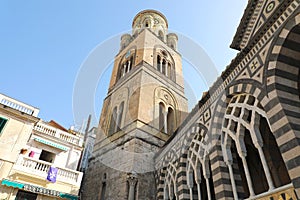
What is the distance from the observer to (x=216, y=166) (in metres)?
6.25

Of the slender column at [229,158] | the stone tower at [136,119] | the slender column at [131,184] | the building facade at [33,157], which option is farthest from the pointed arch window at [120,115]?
the slender column at [229,158]

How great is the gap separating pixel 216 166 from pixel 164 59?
15.1 metres

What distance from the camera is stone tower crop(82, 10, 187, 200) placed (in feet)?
35.3

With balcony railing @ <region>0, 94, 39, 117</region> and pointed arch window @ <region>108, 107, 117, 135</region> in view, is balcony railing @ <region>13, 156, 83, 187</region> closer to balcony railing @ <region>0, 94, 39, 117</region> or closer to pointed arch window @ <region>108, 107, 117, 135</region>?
balcony railing @ <region>0, 94, 39, 117</region>

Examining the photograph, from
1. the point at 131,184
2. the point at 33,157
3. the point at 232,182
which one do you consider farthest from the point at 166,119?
the point at 232,182

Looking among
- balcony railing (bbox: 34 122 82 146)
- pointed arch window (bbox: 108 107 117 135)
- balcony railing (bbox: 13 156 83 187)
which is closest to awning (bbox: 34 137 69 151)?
balcony railing (bbox: 34 122 82 146)

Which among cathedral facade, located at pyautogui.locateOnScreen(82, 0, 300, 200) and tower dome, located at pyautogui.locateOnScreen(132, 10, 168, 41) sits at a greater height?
tower dome, located at pyautogui.locateOnScreen(132, 10, 168, 41)

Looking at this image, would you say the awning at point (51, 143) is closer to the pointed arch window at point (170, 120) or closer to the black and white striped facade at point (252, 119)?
the black and white striped facade at point (252, 119)

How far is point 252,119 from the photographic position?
5379 mm

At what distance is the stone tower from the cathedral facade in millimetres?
70

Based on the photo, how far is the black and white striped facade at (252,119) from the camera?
4555mm

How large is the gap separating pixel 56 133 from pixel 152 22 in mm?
16967

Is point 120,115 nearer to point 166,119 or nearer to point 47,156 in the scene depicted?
point 166,119

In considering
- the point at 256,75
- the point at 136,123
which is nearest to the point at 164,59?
the point at 136,123
